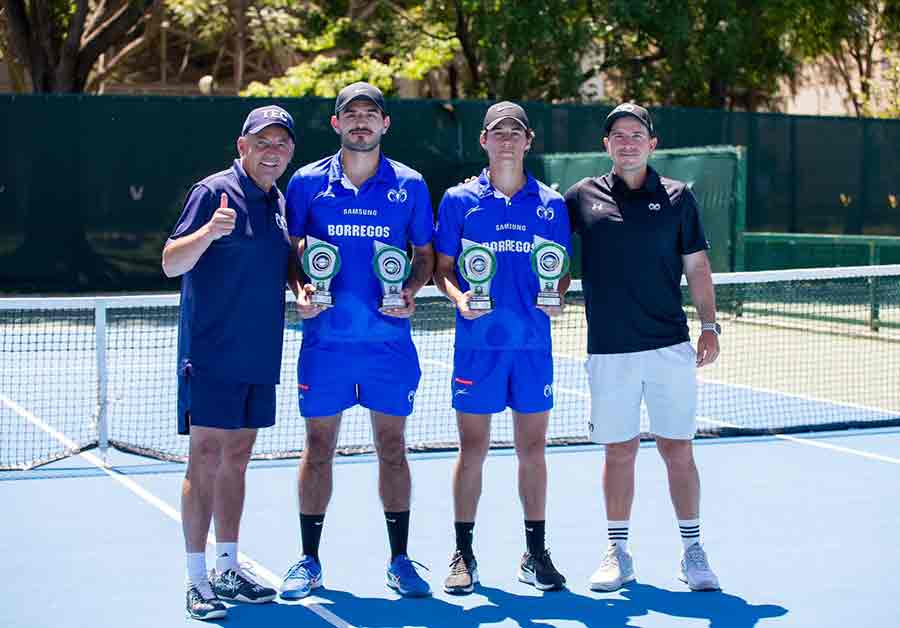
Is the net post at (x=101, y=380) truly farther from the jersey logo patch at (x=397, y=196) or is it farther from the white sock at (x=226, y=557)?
the jersey logo patch at (x=397, y=196)

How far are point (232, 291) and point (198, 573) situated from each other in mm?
1209

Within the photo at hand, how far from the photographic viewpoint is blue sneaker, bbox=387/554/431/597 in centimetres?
593

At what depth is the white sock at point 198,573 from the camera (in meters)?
5.70

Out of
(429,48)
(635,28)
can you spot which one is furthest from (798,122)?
(429,48)

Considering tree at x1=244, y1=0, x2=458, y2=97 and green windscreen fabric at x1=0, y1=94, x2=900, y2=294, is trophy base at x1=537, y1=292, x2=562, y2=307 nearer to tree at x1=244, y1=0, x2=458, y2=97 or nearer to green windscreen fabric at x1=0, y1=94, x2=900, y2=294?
green windscreen fabric at x1=0, y1=94, x2=900, y2=294

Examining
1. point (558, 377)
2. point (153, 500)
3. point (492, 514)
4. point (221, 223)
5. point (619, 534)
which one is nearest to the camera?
point (221, 223)

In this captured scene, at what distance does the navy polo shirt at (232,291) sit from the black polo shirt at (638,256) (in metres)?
1.47

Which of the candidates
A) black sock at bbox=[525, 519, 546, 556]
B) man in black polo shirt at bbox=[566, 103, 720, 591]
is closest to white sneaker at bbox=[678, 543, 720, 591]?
man in black polo shirt at bbox=[566, 103, 720, 591]

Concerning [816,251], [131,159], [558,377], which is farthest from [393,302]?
[131,159]

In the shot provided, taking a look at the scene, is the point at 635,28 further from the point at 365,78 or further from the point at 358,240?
the point at 358,240

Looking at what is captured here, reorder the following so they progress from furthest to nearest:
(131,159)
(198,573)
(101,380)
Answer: (131,159) → (101,380) → (198,573)

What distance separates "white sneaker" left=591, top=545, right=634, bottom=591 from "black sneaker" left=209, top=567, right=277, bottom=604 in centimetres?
147

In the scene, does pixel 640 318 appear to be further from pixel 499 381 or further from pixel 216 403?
pixel 216 403

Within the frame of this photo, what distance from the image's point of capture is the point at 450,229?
6.07m
